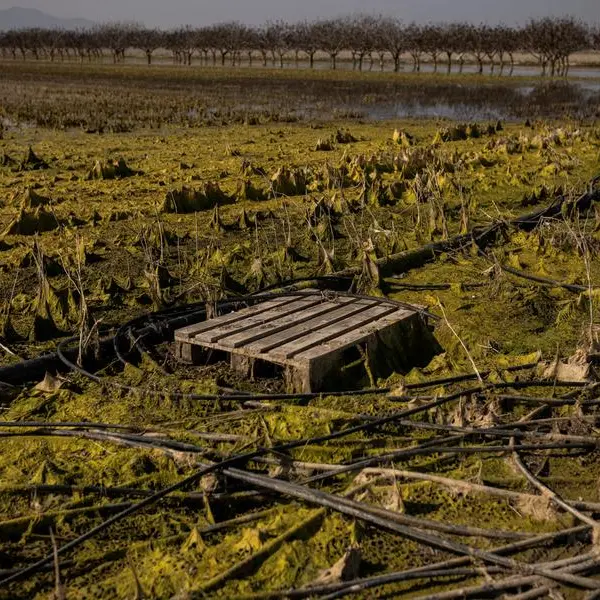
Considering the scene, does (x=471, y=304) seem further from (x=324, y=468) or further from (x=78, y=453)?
(x=78, y=453)

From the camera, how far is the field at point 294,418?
318 centimetres

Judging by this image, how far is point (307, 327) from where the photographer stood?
5.23 meters

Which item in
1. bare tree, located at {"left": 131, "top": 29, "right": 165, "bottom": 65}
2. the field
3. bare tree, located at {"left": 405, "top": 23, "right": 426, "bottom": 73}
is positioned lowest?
the field

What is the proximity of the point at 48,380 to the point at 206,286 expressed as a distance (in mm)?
1473

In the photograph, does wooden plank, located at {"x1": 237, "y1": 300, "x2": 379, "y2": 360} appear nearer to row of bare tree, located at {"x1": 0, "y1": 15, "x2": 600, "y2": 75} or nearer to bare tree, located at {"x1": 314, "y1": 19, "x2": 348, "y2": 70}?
row of bare tree, located at {"x1": 0, "y1": 15, "x2": 600, "y2": 75}

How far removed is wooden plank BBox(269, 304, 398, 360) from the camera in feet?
15.5

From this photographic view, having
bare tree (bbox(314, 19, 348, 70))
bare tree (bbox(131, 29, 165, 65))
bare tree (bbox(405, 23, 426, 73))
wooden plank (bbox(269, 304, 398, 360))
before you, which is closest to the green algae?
wooden plank (bbox(269, 304, 398, 360))

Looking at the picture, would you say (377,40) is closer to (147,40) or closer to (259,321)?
(147,40)

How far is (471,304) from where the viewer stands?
6.33 m

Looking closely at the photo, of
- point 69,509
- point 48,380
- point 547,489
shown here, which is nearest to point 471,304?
point 547,489

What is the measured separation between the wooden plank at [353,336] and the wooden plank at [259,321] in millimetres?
483

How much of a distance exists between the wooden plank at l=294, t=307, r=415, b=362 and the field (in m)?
0.19

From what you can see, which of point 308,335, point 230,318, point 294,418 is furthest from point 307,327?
point 294,418

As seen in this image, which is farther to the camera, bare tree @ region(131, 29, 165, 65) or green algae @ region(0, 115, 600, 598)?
bare tree @ region(131, 29, 165, 65)
